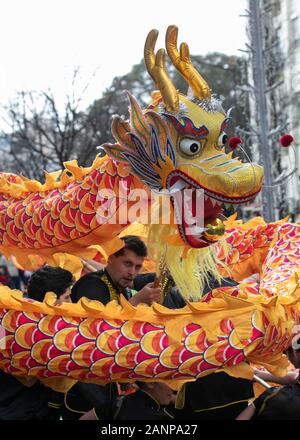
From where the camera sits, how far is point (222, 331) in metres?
2.30

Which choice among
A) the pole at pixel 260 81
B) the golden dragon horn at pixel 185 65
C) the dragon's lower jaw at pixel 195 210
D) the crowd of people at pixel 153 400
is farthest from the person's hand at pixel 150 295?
the pole at pixel 260 81

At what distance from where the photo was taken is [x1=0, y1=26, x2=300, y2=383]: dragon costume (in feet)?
7.55

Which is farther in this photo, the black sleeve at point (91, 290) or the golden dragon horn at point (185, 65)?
the black sleeve at point (91, 290)

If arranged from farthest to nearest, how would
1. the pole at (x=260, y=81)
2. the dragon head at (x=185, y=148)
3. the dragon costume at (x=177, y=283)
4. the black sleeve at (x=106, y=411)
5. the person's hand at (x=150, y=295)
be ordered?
the pole at (x=260, y=81) → the person's hand at (x=150, y=295) → the black sleeve at (x=106, y=411) → the dragon head at (x=185, y=148) → the dragon costume at (x=177, y=283)

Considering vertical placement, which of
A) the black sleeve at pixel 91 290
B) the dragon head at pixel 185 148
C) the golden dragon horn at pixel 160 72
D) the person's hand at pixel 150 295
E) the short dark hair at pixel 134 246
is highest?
the golden dragon horn at pixel 160 72

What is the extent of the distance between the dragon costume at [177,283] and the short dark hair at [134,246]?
1.74 ft

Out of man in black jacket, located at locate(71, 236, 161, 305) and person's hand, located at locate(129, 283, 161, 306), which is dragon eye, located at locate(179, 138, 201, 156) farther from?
man in black jacket, located at locate(71, 236, 161, 305)

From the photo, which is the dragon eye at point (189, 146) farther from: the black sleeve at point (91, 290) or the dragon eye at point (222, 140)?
the black sleeve at point (91, 290)

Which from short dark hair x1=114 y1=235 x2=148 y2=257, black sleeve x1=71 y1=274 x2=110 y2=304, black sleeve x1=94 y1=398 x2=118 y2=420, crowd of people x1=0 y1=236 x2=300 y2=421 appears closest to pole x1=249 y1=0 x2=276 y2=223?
short dark hair x1=114 y1=235 x2=148 y2=257

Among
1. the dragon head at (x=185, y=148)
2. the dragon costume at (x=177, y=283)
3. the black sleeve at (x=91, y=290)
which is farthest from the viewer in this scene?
the black sleeve at (x=91, y=290)

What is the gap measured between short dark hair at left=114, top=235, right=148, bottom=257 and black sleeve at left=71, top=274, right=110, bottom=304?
0.56 feet

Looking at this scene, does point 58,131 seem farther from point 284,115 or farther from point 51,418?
point 51,418

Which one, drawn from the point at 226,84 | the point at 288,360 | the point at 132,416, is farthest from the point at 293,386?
the point at 226,84

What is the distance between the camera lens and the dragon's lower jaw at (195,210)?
2457 millimetres
